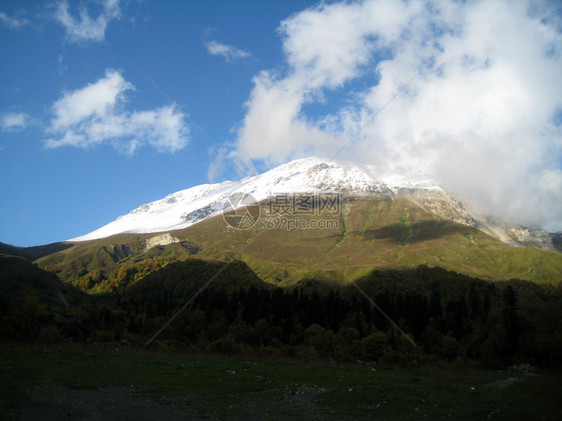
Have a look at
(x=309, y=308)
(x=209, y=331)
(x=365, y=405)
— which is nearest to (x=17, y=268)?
(x=209, y=331)

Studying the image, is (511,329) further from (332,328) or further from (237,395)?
(237,395)

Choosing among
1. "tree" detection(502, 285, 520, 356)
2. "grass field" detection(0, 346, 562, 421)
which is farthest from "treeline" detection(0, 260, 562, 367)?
"grass field" detection(0, 346, 562, 421)

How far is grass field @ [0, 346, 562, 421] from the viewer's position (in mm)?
18094

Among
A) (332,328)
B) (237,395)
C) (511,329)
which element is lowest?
(332,328)

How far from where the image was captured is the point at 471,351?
62.8 metres

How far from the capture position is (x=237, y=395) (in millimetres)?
22703

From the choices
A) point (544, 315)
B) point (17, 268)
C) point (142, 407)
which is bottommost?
point (544, 315)

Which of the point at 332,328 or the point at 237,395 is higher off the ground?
the point at 237,395

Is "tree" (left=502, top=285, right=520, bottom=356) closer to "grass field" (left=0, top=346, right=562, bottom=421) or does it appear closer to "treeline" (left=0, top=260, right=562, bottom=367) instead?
"treeline" (left=0, top=260, right=562, bottom=367)

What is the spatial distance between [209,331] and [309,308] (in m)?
25.0

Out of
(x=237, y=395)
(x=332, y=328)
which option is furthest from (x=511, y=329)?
(x=237, y=395)

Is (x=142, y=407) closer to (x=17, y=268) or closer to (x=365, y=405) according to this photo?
(x=365, y=405)

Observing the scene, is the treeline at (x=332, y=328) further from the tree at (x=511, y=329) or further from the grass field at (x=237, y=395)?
the grass field at (x=237, y=395)

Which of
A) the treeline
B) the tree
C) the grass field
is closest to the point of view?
the grass field
